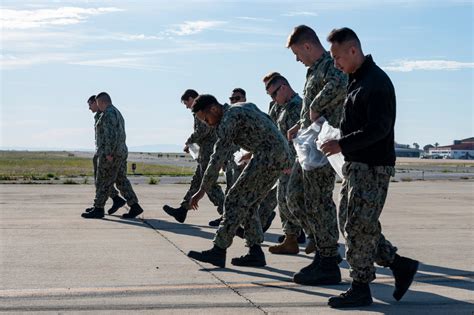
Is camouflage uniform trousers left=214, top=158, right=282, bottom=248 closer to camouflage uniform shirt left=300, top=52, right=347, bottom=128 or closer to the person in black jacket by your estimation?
camouflage uniform shirt left=300, top=52, right=347, bottom=128

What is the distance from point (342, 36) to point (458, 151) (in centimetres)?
17514

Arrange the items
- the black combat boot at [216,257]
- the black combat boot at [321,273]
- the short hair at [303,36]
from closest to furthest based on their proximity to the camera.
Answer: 1. the black combat boot at [321,273]
2. the short hair at [303,36]
3. the black combat boot at [216,257]

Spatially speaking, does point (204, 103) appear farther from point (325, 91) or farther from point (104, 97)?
point (104, 97)

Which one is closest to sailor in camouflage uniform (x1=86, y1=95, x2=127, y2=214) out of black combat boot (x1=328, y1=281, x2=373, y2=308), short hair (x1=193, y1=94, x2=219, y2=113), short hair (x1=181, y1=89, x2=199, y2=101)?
short hair (x1=181, y1=89, x2=199, y2=101)

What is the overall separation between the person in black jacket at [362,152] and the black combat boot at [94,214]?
23.9ft

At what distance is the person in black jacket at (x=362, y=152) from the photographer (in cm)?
554

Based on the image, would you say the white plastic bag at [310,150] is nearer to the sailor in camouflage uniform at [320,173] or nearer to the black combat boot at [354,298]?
the sailor in camouflage uniform at [320,173]

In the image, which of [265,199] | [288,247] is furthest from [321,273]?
[265,199]

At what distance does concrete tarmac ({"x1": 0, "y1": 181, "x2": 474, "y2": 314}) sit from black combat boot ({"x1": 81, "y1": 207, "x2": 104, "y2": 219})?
0.16 m

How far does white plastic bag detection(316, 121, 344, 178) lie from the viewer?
6.04 metres

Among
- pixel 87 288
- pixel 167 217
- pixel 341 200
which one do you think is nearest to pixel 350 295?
pixel 341 200

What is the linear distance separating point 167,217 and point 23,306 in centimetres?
718

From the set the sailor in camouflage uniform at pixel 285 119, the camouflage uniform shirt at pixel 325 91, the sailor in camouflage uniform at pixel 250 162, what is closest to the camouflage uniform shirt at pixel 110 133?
the sailor in camouflage uniform at pixel 285 119

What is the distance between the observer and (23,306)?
18.4 ft
